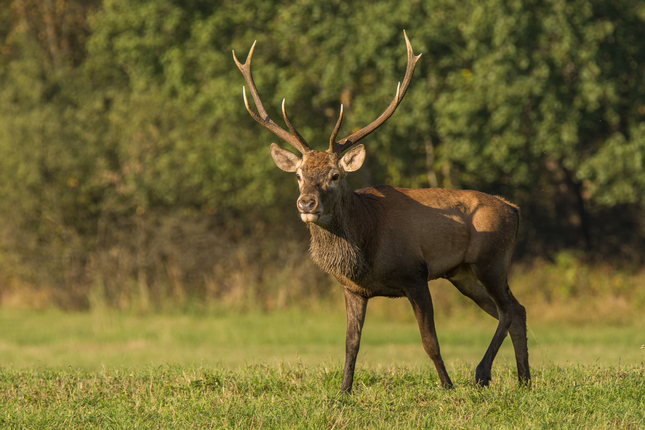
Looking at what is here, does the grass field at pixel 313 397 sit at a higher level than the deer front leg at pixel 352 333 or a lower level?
lower

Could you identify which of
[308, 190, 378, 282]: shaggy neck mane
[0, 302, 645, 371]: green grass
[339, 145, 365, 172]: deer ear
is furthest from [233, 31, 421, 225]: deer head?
[0, 302, 645, 371]: green grass

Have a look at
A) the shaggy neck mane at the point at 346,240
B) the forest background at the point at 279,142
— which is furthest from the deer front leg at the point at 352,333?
the forest background at the point at 279,142

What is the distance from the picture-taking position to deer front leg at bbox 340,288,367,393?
7.39 metres

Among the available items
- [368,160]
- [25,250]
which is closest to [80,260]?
[25,250]

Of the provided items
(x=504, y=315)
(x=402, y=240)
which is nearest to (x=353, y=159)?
(x=402, y=240)

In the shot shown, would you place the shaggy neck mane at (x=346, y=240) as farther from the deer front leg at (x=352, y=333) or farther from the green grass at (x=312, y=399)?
the green grass at (x=312, y=399)

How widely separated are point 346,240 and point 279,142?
11.5m

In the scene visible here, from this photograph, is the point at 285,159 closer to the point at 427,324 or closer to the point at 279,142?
the point at 427,324

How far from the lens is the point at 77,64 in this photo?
29.0 metres

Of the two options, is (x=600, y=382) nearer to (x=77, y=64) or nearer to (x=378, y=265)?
(x=378, y=265)

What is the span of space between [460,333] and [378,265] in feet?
34.3

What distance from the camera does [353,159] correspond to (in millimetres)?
7402

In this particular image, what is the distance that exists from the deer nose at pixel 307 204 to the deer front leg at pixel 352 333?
115cm

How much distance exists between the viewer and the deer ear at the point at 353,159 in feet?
24.1
